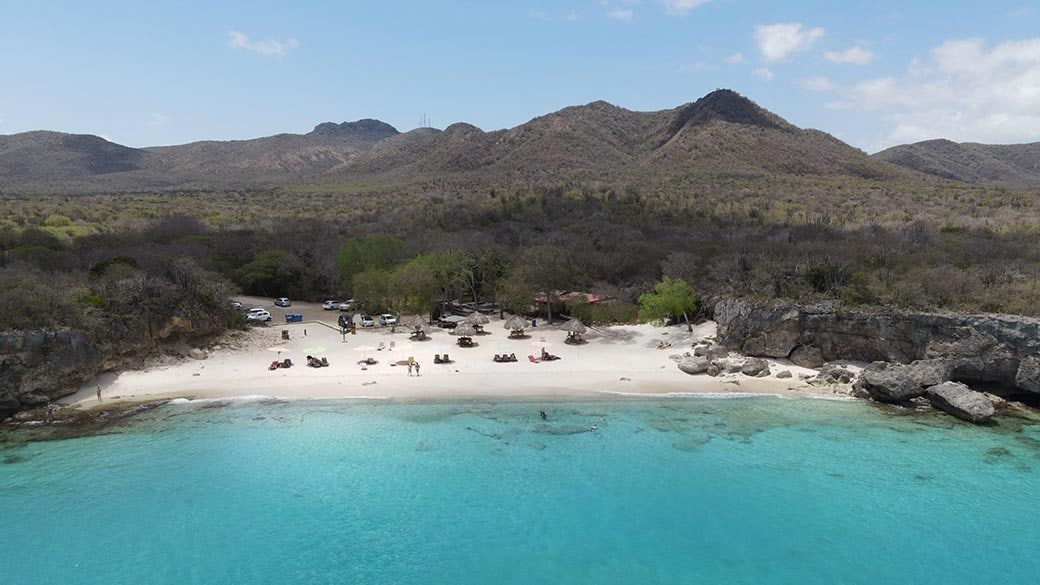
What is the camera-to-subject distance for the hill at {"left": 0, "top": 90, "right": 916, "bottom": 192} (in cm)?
9681

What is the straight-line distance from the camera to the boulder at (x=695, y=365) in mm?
33156

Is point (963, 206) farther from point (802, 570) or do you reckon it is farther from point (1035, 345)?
point (802, 570)

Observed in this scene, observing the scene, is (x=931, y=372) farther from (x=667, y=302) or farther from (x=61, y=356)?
(x=61, y=356)

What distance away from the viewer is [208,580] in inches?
671

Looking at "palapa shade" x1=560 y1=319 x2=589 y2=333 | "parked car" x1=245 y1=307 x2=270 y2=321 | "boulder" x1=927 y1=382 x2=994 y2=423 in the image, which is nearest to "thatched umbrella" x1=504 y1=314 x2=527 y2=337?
"palapa shade" x1=560 y1=319 x2=589 y2=333

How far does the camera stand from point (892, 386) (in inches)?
1118

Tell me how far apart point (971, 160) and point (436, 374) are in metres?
139

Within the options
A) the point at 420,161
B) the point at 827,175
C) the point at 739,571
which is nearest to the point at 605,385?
the point at 739,571

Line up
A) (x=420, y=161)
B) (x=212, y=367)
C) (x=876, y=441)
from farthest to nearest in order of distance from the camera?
(x=420, y=161)
(x=212, y=367)
(x=876, y=441)

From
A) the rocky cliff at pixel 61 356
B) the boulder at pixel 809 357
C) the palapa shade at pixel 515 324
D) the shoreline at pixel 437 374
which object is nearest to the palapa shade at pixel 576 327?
the shoreline at pixel 437 374

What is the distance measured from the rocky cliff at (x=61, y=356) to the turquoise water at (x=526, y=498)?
15.7 feet

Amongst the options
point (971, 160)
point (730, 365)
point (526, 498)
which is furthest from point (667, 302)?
point (971, 160)

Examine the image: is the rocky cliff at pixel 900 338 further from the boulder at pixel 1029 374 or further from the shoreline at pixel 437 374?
the shoreline at pixel 437 374

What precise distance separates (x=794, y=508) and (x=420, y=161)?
11476cm
